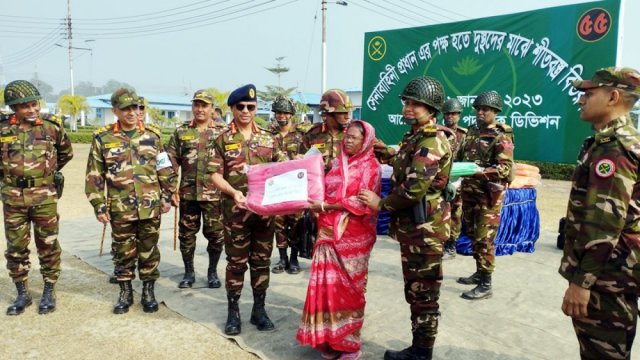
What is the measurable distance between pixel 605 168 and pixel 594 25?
6.95 m

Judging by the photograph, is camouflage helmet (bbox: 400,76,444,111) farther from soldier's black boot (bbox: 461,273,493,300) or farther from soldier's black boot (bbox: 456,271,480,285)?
soldier's black boot (bbox: 456,271,480,285)

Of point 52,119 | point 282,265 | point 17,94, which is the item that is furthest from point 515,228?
point 17,94

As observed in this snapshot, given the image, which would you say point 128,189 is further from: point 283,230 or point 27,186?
point 283,230

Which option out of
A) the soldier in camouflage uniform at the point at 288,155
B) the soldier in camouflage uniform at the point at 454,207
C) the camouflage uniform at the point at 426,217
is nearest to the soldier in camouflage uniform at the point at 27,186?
the soldier in camouflage uniform at the point at 288,155

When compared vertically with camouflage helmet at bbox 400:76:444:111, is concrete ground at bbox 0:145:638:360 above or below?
below

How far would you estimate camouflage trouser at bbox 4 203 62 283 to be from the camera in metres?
3.80

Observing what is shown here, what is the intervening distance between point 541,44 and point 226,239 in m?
7.48

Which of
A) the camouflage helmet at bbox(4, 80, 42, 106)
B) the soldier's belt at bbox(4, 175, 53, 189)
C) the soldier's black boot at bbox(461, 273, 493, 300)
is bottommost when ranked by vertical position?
the soldier's black boot at bbox(461, 273, 493, 300)

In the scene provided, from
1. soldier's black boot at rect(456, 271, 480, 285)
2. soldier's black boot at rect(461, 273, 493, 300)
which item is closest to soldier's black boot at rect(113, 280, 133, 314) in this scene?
soldier's black boot at rect(461, 273, 493, 300)

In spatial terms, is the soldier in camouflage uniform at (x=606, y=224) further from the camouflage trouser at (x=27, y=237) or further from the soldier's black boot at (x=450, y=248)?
the camouflage trouser at (x=27, y=237)

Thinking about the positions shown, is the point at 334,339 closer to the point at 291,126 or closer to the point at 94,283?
the point at 94,283

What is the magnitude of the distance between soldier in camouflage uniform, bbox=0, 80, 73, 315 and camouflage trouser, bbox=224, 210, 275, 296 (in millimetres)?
1815

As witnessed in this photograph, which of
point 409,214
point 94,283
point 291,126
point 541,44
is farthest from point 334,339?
point 541,44

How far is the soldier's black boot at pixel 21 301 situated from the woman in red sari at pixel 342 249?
106 inches
